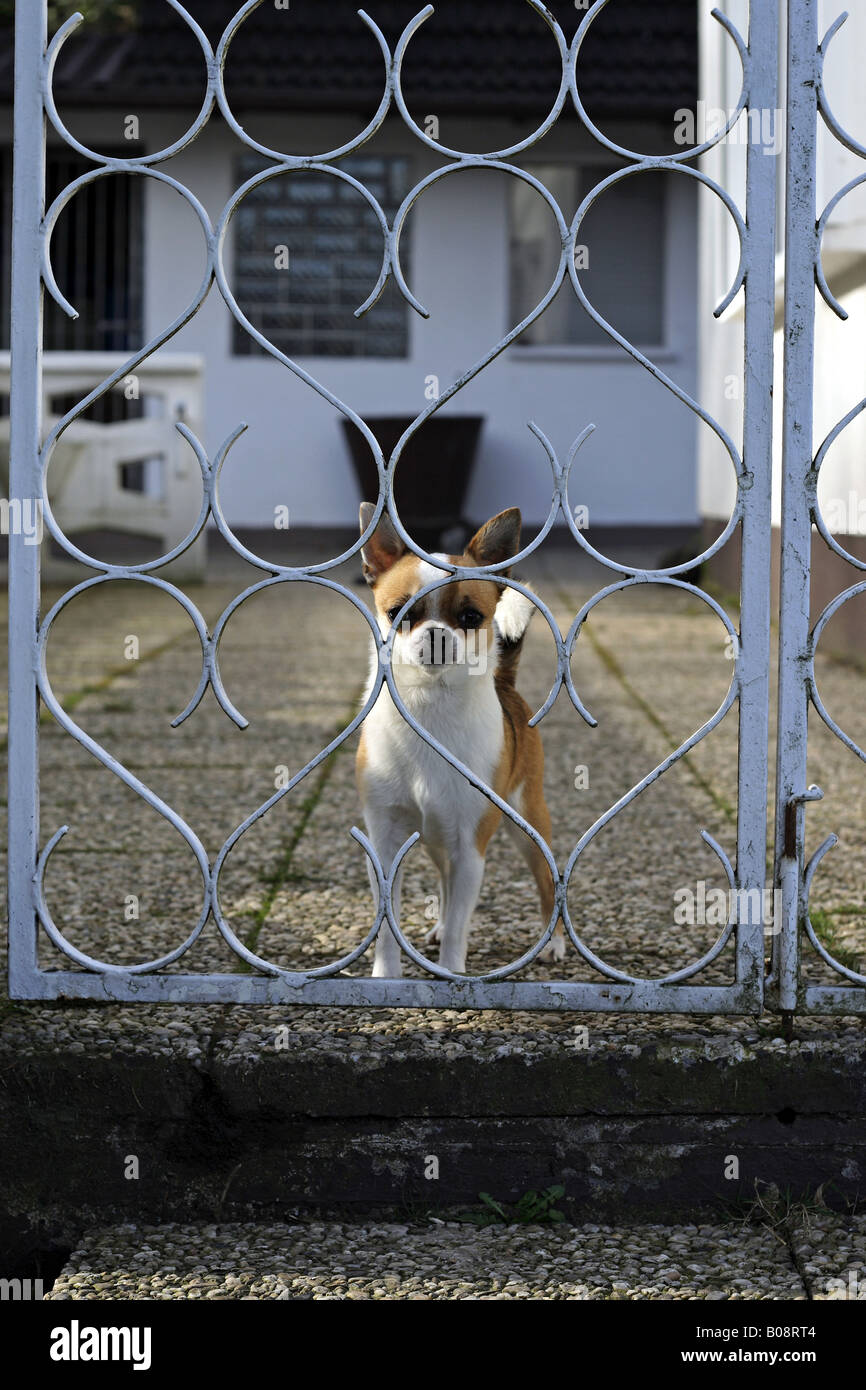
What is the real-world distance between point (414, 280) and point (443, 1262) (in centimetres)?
1089

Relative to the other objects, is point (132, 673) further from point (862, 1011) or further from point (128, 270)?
point (128, 270)

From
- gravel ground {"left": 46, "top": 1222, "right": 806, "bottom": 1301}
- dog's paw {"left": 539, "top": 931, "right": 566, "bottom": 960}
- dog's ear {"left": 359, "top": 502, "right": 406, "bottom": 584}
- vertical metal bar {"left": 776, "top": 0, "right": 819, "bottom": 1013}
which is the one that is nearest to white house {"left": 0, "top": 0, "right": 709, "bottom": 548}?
dog's paw {"left": 539, "top": 931, "right": 566, "bottom": 960}

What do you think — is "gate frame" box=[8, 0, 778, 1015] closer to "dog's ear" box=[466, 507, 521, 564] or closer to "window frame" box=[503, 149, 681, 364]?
"dog's ear" box=[466, 507, 521, 564]

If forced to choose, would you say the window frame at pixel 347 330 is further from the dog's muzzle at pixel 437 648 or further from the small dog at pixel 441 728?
the dog's muzzle at pixel 437 648

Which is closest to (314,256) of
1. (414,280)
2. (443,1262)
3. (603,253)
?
(414,280)

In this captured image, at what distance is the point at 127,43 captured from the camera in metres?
11.4

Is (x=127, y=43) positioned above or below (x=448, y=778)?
above

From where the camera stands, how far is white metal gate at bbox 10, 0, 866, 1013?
2086mm

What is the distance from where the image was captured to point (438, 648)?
228 cm

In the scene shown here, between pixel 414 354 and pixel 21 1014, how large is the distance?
10358mm

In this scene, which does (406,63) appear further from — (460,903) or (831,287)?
(460,903)

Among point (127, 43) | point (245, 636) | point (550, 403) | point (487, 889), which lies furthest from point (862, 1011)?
point (127, 43)

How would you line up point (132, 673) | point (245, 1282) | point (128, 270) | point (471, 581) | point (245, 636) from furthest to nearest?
point (128, 270) < point (245, 636) < point (132, 673) < point (471, 581) < point (245, 1282)

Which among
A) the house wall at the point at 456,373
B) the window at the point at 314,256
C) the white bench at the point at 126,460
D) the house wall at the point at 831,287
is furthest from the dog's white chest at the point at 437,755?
the window at the point at 314,256
